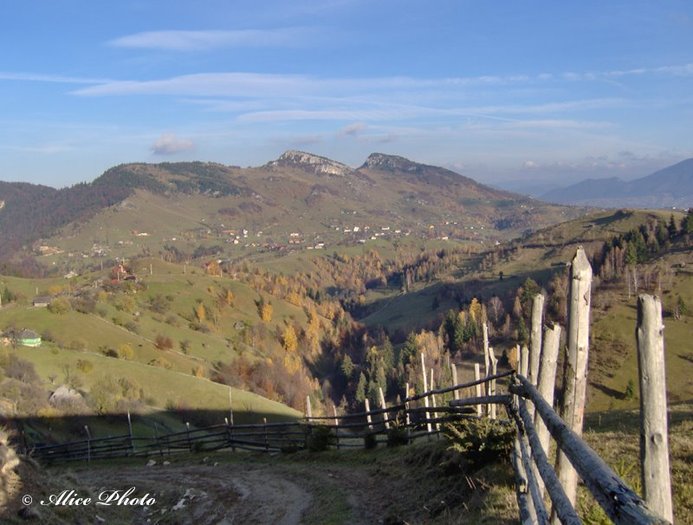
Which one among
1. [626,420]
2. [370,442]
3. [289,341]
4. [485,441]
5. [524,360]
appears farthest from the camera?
[289,341]

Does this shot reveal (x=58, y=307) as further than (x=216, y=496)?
Yes

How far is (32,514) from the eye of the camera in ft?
27.2

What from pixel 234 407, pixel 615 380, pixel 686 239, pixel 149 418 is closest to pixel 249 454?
pixel 149 418

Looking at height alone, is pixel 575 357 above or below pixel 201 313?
above

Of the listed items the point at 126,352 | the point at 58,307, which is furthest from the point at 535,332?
the point at 58,307

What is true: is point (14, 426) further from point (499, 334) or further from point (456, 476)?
point (499, 334)

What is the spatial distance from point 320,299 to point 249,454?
565ft

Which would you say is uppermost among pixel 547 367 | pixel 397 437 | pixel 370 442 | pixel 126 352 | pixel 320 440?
pixel 547 367

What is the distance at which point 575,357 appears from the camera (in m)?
4.95

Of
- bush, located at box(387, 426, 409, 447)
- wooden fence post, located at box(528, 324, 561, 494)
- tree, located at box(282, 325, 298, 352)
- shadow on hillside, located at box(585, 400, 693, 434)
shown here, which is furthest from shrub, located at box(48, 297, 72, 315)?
wooden fence post, located at box(528, 324, 561, 494)

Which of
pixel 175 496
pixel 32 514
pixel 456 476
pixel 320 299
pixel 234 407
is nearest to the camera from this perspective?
pixel 32 514

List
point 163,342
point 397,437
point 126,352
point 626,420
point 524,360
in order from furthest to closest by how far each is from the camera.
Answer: point 163,342
point 126,352
point 397,437
point 626,420
point 524,360

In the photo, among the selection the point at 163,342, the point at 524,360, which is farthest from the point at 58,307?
the point at 524,360

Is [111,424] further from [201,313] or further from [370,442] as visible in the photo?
[201,313]
